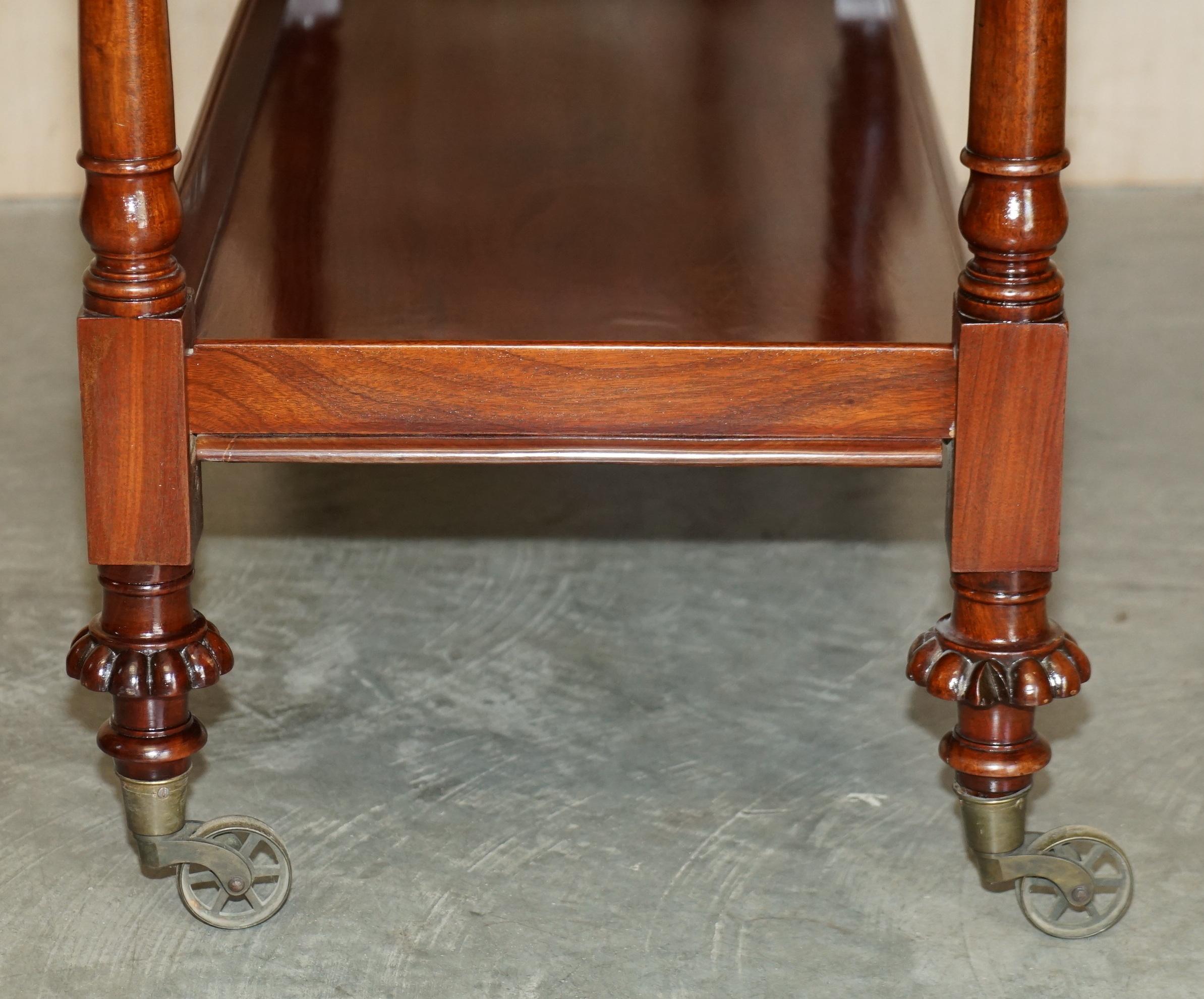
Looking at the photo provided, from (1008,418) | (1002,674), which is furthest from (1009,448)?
(1002,674)

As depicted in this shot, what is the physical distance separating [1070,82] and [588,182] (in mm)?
1985

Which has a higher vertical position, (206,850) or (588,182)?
(588,182)

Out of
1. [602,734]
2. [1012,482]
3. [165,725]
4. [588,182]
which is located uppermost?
[588,182]

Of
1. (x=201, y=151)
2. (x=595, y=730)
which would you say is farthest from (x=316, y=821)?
(x=201, y=151)

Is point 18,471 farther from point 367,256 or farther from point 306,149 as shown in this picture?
point 367,256

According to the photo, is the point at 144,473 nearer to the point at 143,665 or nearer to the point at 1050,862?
the point at 143,665

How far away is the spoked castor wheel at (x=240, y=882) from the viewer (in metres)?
1.13

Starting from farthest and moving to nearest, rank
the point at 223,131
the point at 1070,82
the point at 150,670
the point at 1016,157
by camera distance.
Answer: the point at 1070,82
the point at 223,131
the point at 150,670
the point at 1016,157

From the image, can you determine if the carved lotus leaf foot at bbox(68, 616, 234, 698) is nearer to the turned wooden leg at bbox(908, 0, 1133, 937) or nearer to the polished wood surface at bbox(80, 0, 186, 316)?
the polished wood surface at bbox(80, 0, 186, 316)

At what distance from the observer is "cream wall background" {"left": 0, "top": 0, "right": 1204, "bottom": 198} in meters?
3.12

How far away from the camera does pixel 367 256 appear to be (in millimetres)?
1258

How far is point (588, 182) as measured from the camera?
140 centimetres

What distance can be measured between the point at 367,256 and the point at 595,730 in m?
0.44

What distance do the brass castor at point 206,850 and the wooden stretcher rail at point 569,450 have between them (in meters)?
0.24
